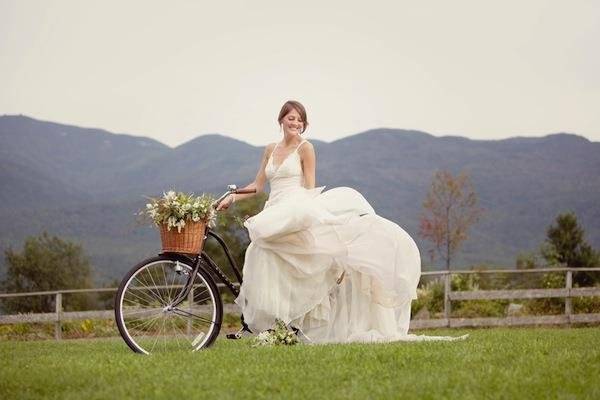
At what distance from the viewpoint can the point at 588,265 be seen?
40.5m

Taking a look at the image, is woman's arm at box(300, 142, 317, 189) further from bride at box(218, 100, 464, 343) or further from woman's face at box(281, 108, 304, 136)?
woman's face at box(281, 108, 304, 136)

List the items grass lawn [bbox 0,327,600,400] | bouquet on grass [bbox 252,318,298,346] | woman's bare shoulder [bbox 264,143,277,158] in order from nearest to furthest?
grass lawn [bbox 0,327,600,400], bouquet on grass [bbox 252,318,298,346], woman's bare shoulder [bbox 264,143,277,158]

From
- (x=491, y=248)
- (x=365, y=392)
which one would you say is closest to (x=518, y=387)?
(x=365, y=392)

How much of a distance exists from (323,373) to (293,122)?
9.57 ft

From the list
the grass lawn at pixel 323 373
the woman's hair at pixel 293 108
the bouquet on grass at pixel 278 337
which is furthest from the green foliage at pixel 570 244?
the grass lawn at pixel 323 373

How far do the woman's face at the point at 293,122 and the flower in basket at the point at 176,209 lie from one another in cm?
120

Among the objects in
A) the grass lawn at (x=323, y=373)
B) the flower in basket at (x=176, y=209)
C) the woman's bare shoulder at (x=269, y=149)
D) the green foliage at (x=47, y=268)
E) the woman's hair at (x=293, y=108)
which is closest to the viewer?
the grass lawn at (x=323, y=373)

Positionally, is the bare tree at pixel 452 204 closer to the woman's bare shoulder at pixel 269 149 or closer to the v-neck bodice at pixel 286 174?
the woman's bare shoulder at pixel 269 149

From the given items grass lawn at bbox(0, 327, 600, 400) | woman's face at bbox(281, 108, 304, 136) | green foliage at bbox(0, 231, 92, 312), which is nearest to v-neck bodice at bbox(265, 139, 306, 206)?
woman's face at bbox(281, 108, 304, 136)

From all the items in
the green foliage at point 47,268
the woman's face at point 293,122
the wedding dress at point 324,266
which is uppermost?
the woman's face at point 293,122

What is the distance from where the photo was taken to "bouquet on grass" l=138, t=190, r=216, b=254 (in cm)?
763

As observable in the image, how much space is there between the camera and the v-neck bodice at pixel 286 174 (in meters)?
8.57

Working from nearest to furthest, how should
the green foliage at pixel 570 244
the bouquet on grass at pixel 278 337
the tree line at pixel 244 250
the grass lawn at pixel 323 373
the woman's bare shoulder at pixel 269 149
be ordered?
the grass lawn at pixel 323 373 → the bouquet on grass at pixel 278 337 → the woman's bare shoulder at pixel 269 149 → the green foliage at pixel 570 244 → the tree line at pixel 244 250

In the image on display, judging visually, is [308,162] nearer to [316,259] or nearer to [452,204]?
[316,259]
